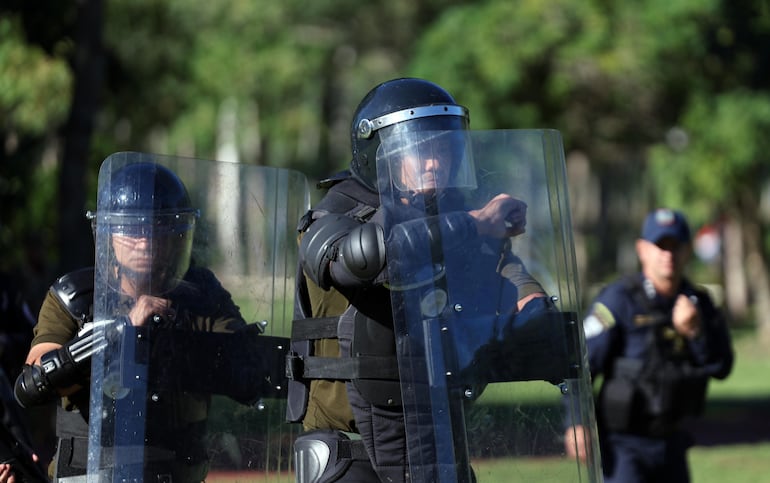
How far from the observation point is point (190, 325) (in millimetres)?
3854

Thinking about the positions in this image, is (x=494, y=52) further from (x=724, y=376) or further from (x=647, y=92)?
(x=724, y=376)

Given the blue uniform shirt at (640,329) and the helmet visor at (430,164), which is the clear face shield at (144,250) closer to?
the helmet visor at (430,164)

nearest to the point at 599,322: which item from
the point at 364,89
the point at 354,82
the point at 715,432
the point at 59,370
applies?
the point at 59,370

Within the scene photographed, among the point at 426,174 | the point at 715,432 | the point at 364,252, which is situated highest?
the point at 426,174

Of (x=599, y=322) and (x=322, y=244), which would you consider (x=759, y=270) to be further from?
(x=322, y=244)

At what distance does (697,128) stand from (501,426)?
17400 mm

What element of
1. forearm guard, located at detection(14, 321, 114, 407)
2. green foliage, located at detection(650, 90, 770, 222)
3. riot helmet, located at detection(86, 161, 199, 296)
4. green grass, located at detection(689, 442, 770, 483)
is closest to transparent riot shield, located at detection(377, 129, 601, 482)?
riot helmet, located at detection(86, 161, 199, 296)

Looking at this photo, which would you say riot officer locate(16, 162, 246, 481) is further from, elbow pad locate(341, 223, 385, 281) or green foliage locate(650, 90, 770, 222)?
green foliage locate(650, 90, 770, 222)

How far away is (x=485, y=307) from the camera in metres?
3.35

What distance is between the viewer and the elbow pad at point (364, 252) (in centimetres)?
329

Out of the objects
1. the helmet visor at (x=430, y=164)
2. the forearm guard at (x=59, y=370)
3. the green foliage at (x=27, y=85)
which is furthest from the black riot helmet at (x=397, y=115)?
the green foliage at (x=27, y=85)

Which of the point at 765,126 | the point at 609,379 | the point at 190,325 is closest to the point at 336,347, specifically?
the point at 190,325

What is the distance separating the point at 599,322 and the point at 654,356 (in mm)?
321

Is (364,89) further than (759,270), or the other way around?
(364,89)
